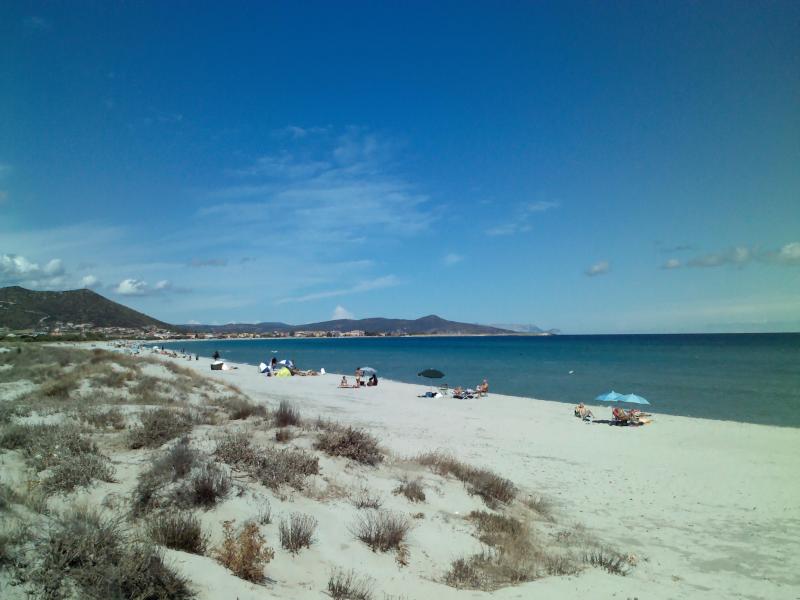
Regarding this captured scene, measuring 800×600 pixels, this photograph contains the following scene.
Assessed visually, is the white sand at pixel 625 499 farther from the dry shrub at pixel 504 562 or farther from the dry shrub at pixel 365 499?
the dry shrub at pixel 365 499

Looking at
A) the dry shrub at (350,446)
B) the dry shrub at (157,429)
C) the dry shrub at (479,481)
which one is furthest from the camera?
the dry shrub at (350,446)

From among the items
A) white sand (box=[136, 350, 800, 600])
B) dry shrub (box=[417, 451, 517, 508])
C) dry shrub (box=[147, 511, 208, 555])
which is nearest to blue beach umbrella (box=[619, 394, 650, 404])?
white sand (box=[136, 350, 800, 600])

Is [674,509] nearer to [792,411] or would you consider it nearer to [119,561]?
[119,561]

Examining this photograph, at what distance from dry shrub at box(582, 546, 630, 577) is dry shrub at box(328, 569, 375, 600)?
330 centimetres

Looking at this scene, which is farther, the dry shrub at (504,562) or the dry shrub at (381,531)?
the dry shrub at (381,531)

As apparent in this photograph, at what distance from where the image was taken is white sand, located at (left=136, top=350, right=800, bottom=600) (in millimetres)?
5473

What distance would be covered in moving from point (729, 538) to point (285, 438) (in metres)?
8.63

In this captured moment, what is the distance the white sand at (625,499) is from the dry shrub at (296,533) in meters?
0.15

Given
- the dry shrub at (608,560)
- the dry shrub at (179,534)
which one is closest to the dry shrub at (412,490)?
the dry shrub at (608,560)

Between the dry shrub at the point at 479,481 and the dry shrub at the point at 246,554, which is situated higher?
the dry shrub at the point at 246,554

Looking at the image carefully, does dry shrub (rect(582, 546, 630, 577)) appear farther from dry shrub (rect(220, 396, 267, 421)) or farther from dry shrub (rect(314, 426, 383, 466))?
dry shrub (rect(220, 396, 267, 421))

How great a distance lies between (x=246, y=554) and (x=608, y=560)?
198 inches

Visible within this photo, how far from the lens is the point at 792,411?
24.7 meters

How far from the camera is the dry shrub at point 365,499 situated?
7069 mm
